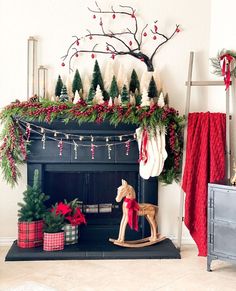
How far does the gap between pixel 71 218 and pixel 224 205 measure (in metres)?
1.34

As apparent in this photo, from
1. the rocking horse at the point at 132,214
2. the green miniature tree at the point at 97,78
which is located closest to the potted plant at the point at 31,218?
the rocking horse at the point at 132,214

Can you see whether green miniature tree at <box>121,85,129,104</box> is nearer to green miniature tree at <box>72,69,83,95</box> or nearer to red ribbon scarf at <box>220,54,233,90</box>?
green miniature tree at <box>72,69,83,95</box>

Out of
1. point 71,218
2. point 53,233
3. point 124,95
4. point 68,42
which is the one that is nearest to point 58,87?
point 68,42

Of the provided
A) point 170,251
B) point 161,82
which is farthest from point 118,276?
point 161,82

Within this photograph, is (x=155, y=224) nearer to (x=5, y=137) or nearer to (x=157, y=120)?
(x=157, y=120)

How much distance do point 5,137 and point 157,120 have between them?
131cm

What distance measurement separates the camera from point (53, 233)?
363 centimetres

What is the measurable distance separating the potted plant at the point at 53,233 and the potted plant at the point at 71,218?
3.4 inches

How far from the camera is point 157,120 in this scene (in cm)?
371

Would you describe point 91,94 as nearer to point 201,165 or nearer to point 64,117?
point 64,117

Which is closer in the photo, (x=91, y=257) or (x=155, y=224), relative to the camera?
(x=91, y=257)

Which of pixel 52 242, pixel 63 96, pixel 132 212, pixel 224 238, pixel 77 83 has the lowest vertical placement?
pixel 52 242

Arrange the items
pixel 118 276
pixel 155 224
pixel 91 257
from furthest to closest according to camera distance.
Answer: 1. pixel 155 224
2. pixel 91 257
3. pixel 118 276

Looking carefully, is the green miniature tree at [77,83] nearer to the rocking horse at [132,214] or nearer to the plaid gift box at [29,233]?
the rocking horse at [132,214]
